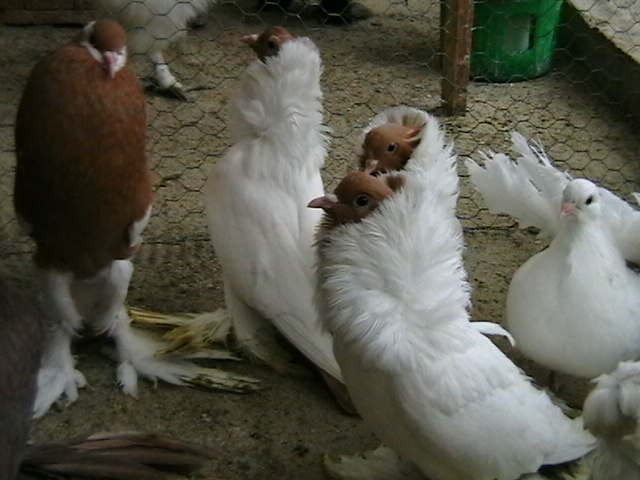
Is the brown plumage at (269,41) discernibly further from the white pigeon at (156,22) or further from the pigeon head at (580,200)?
the white pigeon at (156,22)

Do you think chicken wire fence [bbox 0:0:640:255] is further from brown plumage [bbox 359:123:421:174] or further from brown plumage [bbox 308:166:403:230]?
brown plumage [bbox 308:166:403:230]

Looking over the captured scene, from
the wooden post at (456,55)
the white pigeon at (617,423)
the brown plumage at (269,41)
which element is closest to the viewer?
the white pigeon at (617,423)

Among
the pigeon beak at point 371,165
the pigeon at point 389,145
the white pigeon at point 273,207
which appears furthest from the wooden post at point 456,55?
the pigeon beak at point 371,165

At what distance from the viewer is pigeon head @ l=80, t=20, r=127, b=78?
6.52 feet

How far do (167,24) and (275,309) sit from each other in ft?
6.27

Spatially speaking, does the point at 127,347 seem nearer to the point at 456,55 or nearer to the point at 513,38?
the point at 456,55

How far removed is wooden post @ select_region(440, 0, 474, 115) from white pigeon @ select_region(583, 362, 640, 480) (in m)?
2.22

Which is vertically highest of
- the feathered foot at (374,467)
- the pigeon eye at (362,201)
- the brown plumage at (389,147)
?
the pigeon eye at (362,201)

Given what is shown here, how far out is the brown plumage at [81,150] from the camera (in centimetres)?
195

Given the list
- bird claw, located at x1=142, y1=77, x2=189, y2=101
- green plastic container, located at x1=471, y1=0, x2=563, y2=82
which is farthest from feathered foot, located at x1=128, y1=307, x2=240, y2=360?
green plastic container, located at x1=471, y1=0, x2=563, y2=82

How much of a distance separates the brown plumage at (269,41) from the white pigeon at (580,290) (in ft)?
2.52

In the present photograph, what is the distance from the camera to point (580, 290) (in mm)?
2049

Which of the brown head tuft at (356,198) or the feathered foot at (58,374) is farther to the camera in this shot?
the feathered foot at (58,374)

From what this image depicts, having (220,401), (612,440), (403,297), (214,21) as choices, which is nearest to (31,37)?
(214,21)
